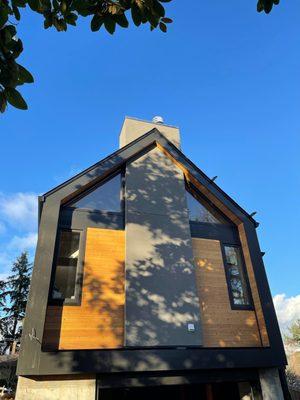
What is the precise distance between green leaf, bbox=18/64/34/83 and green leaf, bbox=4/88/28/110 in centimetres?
9

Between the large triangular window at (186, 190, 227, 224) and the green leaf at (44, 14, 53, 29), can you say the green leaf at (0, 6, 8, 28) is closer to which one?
the green leaf at (44, 14, 53, 29)

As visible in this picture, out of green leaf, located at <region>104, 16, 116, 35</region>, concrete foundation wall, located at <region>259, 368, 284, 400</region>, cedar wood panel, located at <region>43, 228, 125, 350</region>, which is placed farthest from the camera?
concrete foundation wall, located at <region>259, 368, 284, 400</region>

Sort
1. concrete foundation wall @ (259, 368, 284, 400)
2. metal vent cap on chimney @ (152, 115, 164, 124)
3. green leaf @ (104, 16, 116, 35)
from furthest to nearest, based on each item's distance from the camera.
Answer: metal vent cap on chimney @ (152, 115, 164, 124), concrete foundation wall @ (259, 368, 284, 400), green leaf @ (104, 16, 116, 35)

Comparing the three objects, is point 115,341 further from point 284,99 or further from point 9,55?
point 284,99

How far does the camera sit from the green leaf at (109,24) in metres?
2.41

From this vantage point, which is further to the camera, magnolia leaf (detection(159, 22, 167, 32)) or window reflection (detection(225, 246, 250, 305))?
window reflection (detection(225, 246, 250, 305))

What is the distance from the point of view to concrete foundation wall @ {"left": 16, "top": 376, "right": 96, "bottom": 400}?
5.87m

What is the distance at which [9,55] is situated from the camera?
1.89 metres

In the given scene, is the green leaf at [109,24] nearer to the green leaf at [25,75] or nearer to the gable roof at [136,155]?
the green leaf at [25,75]

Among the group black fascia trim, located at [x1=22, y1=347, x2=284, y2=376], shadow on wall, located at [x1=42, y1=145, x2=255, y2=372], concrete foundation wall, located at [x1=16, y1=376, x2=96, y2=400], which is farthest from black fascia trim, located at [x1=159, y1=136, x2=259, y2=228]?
concrete foundation wall, located at [x1=16, y1=376, x2=96, y2=400]

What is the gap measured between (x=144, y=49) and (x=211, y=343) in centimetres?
920

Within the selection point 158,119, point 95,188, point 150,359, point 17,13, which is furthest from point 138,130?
point 17,13

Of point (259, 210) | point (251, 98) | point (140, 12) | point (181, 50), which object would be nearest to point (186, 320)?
point (259, 210)

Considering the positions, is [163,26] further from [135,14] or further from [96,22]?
[96,22]
